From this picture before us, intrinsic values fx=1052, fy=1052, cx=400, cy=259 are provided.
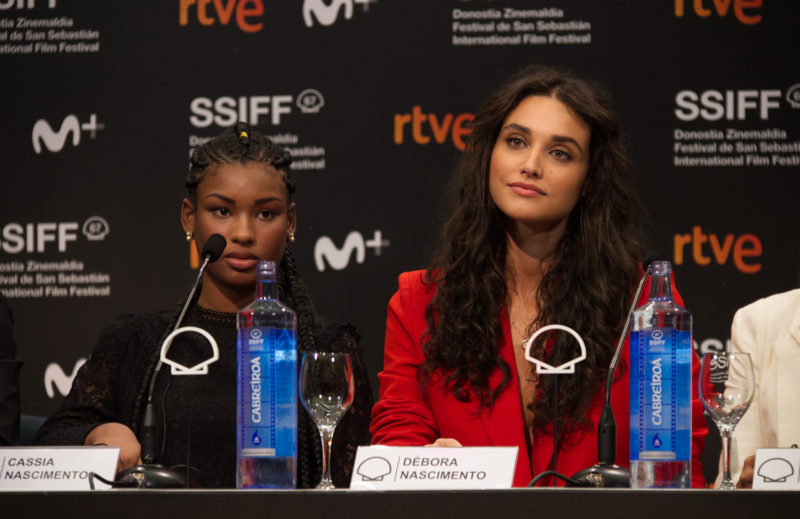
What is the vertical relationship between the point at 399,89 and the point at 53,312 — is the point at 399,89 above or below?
above

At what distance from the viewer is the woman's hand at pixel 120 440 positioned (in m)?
2.19

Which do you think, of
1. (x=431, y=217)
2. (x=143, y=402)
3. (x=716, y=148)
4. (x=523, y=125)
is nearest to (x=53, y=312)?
(x=431, y=217)

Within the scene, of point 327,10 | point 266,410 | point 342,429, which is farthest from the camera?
point 327,10

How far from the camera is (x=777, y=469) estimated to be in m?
1.65

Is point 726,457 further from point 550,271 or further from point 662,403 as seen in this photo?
point 550,271

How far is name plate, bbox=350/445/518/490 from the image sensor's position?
5.16 ft

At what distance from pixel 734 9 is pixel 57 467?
10.7ft

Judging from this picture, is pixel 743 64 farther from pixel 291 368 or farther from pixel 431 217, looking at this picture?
pixel 291 368

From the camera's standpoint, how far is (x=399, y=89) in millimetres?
4141

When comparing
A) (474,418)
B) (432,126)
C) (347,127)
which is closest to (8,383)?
(474,418)

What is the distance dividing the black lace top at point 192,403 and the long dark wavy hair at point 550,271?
29 centimetres

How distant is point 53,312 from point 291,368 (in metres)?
2.69

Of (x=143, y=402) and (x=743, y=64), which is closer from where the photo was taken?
(x=143, y=402)

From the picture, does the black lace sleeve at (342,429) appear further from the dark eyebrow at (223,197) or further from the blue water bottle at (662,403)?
the blue water bottle at (662,403)
